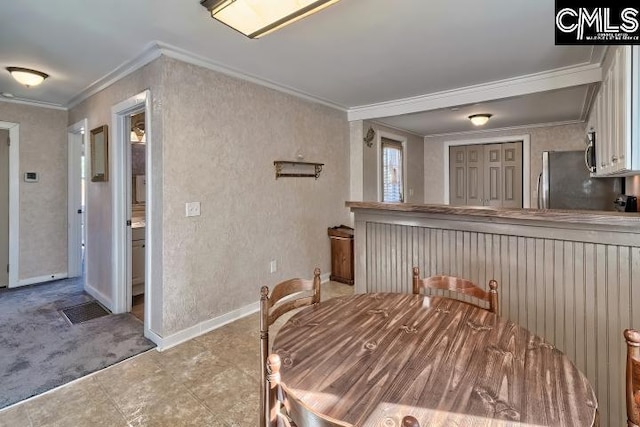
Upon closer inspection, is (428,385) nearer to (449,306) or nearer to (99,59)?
(449,306)

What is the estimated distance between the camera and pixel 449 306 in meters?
1.55

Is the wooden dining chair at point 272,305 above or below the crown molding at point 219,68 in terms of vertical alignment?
below

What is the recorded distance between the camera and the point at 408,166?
5.89 m

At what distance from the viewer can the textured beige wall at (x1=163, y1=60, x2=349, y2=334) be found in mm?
2654

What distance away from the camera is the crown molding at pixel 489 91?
2920 millimetres

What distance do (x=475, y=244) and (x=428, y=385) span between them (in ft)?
4.65

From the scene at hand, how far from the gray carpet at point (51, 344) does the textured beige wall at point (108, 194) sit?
34 centimetres

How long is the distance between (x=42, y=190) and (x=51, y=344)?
8.55 ft

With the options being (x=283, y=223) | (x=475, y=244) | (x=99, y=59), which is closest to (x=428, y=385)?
(x=475, y=244)

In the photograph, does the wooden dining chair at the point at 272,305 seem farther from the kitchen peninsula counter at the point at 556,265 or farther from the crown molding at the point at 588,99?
the crown molding at the point at 588,99

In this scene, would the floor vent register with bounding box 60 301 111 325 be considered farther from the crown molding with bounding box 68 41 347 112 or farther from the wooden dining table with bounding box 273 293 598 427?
the wooden dining table with bounding box 273 293 598 427

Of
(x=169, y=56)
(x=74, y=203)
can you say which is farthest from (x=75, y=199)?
(x=169, y=56)

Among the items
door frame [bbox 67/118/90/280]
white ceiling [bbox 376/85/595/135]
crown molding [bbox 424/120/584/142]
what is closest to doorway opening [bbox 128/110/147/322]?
door frame [bbox 67/118/90/280]

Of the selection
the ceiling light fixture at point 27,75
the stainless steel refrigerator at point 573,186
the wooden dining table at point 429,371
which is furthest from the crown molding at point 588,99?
the ceiling light fixture at point 27,75
